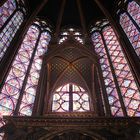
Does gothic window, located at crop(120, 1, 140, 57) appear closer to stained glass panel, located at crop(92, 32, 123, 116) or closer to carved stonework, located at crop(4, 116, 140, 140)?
stained glass panel, located at crop(92, 32, 123, 116)

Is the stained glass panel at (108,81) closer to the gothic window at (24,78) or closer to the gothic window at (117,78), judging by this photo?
the gothic window at (117,78)

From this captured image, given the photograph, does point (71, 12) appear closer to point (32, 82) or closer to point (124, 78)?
point (32, 82)

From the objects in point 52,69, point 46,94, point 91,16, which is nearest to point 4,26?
point 52,69

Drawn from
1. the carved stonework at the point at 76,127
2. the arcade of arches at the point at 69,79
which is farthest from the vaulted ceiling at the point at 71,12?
the carved stonework at the point at 76,127

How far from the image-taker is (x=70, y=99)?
9.18m

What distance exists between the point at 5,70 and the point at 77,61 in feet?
8.80

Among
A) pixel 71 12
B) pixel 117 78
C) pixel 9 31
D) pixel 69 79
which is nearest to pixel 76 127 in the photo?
pixel 69 79

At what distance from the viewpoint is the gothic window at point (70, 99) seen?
28.7ft

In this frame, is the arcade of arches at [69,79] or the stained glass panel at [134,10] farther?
the stained glass panel at [134,10]

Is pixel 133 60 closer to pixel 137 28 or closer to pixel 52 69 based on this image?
pixel 137 28

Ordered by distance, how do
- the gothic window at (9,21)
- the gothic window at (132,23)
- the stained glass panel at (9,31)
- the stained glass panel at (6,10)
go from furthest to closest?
the stained glass panel at (6,10)
the gothic window at (132,23)
the gothic window at (9,21)
the stained glass panel at (9,31)

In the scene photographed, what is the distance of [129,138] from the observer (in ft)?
18.8

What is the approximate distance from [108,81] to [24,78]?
2.88m

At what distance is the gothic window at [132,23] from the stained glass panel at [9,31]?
4.56m
